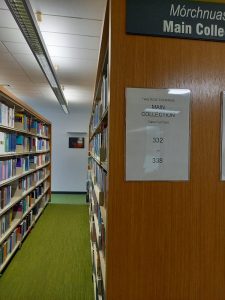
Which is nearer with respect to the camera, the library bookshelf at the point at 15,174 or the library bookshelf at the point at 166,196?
the library bookshelf at the point at 166,196

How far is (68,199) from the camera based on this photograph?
7504 millimetres

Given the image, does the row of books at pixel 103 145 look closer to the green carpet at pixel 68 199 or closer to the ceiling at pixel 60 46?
the ceiling at pixel 60 46

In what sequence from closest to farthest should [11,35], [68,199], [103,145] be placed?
[103,145] < [11,35] < [68,199]

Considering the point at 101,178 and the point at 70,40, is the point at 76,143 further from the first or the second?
the point at 101,178

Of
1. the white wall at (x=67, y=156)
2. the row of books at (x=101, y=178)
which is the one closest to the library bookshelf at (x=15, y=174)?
the row of books at (x=101, y=178)

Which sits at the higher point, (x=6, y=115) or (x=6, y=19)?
(x=6, y=19)

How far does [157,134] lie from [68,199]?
673cm

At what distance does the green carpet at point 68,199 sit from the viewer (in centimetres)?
708

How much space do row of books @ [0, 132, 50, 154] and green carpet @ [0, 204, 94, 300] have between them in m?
1.49

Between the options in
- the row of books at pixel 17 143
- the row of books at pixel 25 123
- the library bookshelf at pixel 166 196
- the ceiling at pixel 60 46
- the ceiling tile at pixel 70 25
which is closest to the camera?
the library bookshelf at pixel 166 196

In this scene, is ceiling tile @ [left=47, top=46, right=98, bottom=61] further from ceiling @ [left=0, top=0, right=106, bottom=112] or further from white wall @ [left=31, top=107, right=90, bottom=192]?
white wall @ [left=31, top=107, right=90, bottom=192]

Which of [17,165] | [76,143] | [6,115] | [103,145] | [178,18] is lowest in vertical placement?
[17,165]

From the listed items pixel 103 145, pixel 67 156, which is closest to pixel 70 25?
pixel 103 145

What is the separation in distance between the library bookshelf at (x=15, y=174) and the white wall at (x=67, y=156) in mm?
3049
